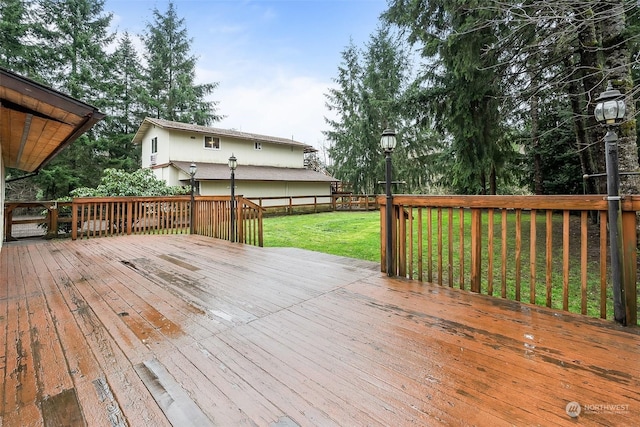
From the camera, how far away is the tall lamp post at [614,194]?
6.68ft

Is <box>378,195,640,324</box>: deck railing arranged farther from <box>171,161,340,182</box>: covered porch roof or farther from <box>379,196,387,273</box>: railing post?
<box>171,161,340,182</box>: covered porch roof

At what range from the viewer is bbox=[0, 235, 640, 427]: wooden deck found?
1327 millimetres

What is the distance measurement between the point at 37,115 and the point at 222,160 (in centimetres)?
1310

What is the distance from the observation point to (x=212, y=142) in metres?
16.2

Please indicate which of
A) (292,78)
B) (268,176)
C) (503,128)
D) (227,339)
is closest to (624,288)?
(227,339)

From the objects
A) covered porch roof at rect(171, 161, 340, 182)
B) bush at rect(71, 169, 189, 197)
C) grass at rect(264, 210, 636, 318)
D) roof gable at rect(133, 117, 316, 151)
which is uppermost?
roof gable at rect(133, 117, 316, 151)

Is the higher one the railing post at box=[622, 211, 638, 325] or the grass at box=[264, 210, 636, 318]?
the railing post at box=[622, 211, 638, 325]

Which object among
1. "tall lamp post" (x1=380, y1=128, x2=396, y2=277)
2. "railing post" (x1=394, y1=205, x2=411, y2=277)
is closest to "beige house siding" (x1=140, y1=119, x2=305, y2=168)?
"tall lamp post" (x1=380, y1=128, x2=396, y2=277)

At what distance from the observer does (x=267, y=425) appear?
1257mm

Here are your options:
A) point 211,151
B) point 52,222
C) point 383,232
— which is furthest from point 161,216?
point 211,151

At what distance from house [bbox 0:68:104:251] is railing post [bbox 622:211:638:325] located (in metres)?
5.29

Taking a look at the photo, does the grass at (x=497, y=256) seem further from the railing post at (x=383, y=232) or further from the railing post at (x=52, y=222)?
the railing post at (x=52, y=222)

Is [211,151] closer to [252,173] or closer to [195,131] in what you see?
Result: [195,131]

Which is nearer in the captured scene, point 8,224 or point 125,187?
point 8,224
